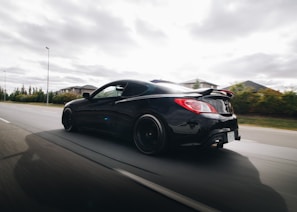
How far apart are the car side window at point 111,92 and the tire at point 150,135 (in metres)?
0.93

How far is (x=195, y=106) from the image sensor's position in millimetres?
2666

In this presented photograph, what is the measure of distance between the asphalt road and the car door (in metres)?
0.64

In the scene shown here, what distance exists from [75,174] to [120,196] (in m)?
0.76

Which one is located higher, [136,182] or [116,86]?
[116,86]

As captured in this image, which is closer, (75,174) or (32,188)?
(32,188)

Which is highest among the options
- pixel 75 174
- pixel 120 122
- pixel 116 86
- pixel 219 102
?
pixel 116 86

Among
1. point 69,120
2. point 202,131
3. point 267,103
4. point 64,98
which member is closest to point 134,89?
point 202,131

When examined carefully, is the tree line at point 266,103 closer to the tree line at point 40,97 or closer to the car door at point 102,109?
the car door at point 102,109

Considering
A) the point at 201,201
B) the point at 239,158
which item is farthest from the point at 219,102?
the point at 201,201

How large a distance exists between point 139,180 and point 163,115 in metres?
1.12

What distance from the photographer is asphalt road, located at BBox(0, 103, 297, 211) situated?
1586 mm

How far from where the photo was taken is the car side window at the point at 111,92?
3.73 meters

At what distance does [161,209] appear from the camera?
4.99 feet

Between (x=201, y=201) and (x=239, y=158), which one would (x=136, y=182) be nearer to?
(x=201, y=201)
